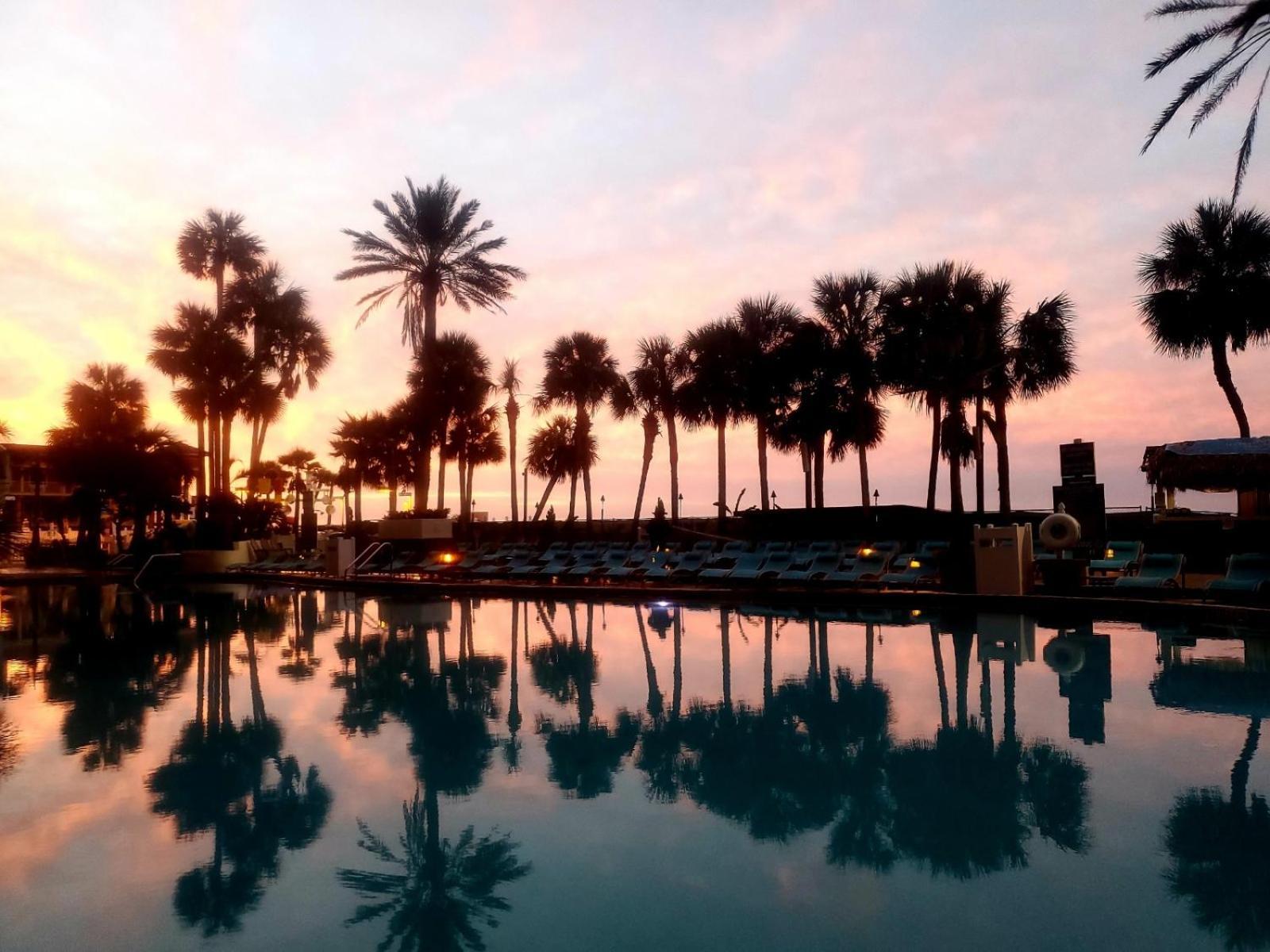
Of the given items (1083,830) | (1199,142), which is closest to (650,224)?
(1199,142)

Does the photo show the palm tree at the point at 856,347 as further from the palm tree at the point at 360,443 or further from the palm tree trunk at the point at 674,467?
the palm tree at the point at 360,443

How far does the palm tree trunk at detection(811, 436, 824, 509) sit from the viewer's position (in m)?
29.3

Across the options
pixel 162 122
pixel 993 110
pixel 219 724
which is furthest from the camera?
pixel 162 122

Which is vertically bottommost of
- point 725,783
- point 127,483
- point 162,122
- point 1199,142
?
point 725,783

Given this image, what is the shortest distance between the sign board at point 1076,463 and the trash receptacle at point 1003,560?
13.3 feet

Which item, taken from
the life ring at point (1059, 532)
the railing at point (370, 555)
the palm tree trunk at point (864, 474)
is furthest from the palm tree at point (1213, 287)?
the railing at point (370, 555)

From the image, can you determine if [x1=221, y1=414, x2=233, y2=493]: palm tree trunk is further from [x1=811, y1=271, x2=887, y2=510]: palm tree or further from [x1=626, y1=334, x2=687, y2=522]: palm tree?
[x1=811, y1=271, x2=887, y2=510]: palm tree

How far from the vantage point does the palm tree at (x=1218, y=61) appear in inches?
550

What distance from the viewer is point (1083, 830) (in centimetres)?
425

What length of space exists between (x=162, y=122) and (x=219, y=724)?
1401 cm

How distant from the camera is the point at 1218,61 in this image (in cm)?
1402

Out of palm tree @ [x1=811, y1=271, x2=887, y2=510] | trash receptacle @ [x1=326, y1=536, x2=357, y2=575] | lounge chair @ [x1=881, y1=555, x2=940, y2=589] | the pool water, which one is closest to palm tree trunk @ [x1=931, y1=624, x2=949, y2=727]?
the pool water

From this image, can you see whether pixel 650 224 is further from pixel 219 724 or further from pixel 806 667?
pixel 219 724

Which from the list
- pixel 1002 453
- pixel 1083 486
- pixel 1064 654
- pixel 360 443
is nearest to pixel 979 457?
pixel 1002 453
